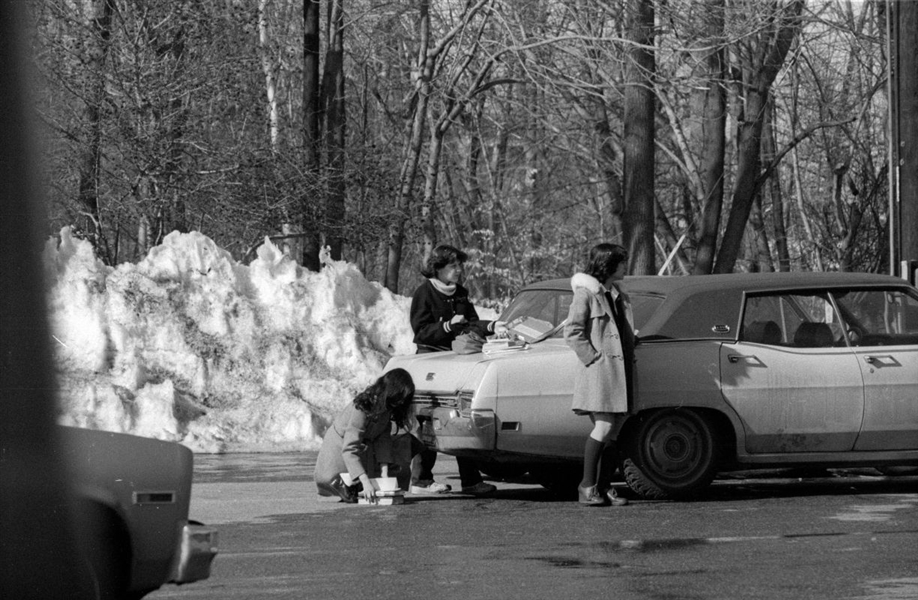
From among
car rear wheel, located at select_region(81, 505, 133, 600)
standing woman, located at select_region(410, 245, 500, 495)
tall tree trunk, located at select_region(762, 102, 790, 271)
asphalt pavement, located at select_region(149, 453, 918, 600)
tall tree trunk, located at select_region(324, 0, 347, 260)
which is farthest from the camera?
tall tree trunk, located at select_region(762, 102, 790, 271)

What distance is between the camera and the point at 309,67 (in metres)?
20.5

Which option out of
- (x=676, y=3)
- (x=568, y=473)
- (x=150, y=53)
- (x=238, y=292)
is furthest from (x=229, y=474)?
(x=676, y=3)

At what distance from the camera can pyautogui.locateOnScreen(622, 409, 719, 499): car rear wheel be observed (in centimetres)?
937

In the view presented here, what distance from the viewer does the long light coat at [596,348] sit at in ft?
29.3

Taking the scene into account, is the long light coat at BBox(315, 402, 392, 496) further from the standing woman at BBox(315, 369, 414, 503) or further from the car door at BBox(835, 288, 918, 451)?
the car door at BBox(835, 288, 918, 451)

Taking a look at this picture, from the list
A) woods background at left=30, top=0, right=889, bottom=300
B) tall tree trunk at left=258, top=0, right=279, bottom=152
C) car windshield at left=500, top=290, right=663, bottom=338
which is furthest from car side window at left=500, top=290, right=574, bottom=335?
tall tree trunk at left=258, top=0, right=279, bottom=152

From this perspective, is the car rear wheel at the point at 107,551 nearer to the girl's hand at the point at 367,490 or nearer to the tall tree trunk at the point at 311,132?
the girl's hand at the point at 367,490

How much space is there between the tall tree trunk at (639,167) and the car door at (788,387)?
349 inches

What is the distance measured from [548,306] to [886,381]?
2350 millimetres

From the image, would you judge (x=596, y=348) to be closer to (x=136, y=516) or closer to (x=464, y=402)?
(x=464, y=402)

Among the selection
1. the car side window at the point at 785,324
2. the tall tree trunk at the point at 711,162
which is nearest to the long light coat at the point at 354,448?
the car side window at the point at 785,324

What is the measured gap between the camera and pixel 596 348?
29.8 feet

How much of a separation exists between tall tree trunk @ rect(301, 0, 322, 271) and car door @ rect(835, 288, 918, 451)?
12036 mm

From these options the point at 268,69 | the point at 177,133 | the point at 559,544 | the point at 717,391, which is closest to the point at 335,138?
the point at 268,69
